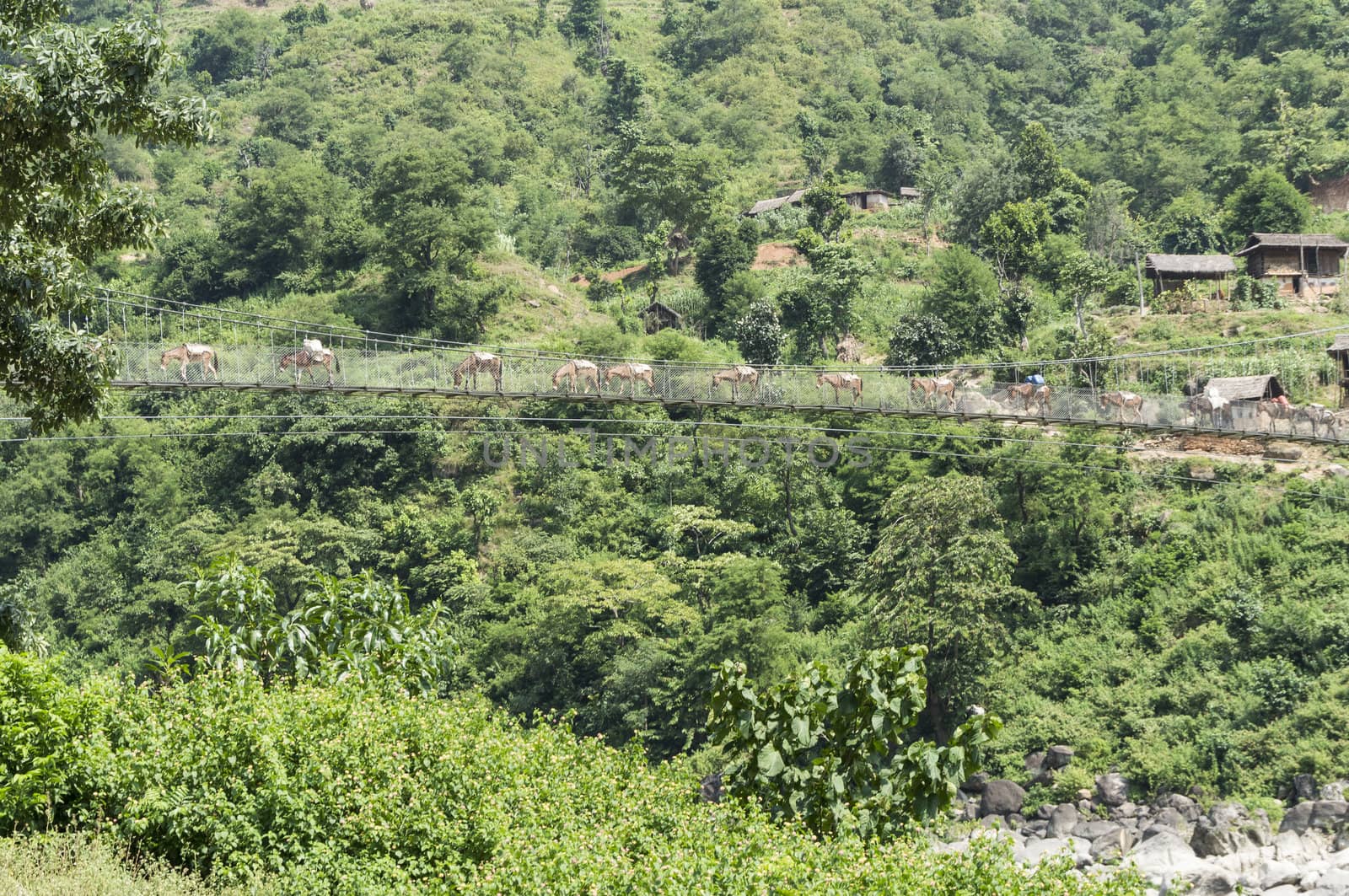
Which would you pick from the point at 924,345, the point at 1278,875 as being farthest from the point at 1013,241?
the point at 1278,875

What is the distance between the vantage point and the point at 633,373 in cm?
2219

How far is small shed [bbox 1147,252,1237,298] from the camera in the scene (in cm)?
3578

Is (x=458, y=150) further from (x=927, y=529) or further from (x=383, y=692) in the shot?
(x=383, y=692)

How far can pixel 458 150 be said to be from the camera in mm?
50844

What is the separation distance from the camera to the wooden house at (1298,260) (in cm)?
3619

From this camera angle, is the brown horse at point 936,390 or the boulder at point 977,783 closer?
the brown horse at point 936,390

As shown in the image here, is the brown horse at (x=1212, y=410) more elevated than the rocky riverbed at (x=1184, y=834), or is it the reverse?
the brown horse at (x=1212, y=410)

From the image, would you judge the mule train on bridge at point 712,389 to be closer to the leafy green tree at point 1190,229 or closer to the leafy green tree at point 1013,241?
the leafy green tree at point 1013,241

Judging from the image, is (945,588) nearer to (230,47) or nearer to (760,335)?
(760,335)

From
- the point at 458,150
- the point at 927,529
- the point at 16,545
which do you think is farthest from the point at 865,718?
the point at 458,150

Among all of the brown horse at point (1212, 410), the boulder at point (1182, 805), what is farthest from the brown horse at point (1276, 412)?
the boulder at point (1182, 805)

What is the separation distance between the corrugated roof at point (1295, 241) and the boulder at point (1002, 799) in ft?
57.1

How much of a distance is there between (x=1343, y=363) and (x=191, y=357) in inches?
819

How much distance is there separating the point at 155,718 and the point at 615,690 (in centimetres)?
1661
